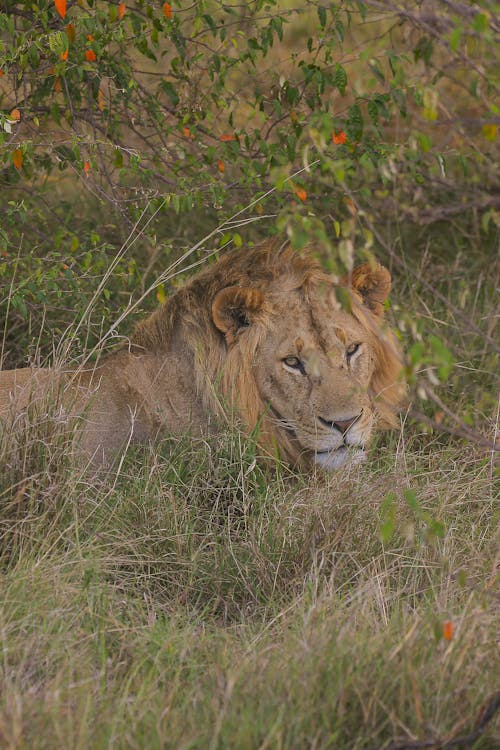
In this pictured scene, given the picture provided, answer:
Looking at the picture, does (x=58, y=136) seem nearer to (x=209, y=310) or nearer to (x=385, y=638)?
(x=209, y=310)

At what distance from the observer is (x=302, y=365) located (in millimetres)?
4324

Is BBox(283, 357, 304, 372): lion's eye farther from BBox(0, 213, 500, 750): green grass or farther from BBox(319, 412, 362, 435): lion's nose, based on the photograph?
BBox(0, 213, 500, 750): green grass

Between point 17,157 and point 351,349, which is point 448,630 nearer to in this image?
point 351,349

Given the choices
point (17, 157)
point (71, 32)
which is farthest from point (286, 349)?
point (71, 32)

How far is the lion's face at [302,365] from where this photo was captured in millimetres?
4223

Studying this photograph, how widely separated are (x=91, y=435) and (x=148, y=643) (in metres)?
1.27

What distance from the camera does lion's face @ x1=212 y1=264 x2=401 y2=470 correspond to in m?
4.22

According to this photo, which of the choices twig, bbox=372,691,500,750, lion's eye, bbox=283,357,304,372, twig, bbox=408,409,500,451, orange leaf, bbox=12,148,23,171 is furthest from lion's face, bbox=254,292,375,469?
twig, bbox=372,691,500,750

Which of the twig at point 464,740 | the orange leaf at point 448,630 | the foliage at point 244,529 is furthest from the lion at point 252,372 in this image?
the twig at point 464,740

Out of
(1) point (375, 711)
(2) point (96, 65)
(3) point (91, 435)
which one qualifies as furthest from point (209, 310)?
(1) point (375, 711)

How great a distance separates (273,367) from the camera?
436cm

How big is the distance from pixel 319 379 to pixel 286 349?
0.61ft

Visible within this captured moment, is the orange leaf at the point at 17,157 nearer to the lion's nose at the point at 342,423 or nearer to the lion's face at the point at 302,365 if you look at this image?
the lion's face at the point at 302,365

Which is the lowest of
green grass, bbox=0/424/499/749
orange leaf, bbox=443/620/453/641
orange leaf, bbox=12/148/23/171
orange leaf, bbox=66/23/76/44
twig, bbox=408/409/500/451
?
green grass, bbox=0/424/499/749
